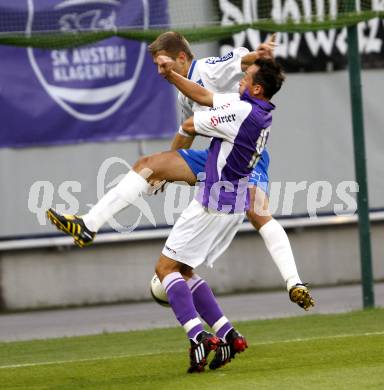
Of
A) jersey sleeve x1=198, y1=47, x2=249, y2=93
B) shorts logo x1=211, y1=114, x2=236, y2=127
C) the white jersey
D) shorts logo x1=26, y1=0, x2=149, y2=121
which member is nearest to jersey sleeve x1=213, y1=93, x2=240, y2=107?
shorts logo x1=211, y1=114, x2=236, y2=127

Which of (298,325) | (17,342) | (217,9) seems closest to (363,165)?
(298,325)

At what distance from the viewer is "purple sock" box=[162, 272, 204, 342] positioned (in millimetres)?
8039

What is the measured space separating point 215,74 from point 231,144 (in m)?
1.06

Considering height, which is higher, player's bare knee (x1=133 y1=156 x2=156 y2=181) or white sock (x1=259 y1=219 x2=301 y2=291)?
player's bare knee (x1=133 y1=156 x2=156 y2=181)

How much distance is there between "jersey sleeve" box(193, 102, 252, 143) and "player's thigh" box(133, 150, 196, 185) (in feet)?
1.21

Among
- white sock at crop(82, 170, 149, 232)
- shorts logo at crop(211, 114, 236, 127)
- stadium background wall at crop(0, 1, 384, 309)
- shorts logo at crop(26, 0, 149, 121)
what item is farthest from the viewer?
stadium background wall at crop(0, 1, 384, 309)

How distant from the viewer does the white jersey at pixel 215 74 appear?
8859 millimetres

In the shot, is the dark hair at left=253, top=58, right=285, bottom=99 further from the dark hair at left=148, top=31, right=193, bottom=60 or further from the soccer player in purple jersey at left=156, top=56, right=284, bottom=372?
the dark hair at left=148, top=31, right=193, bottom=60

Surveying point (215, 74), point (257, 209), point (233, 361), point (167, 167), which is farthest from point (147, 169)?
point (233, 361)

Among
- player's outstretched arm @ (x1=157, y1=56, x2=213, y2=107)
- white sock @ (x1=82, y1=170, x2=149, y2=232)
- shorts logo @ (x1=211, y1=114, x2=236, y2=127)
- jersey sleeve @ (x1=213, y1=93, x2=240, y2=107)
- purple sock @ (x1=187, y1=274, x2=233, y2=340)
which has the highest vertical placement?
player's outstretched arm @ (x1=157, y1=56, x2=213, y2=107)

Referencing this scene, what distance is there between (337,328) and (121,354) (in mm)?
2012

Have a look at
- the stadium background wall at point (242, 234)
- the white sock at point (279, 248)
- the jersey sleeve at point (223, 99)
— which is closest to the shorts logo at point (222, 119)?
the jersey sleeve at point (223, 99)

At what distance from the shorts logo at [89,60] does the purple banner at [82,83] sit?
0.04 ft

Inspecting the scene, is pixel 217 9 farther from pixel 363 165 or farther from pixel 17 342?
pixel 17 342
